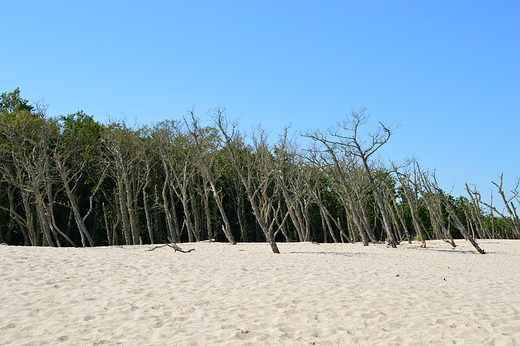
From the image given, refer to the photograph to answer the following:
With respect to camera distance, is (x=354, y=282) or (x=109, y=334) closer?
(x=109, y=334)

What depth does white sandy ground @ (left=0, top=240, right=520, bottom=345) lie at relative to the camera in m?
4.64

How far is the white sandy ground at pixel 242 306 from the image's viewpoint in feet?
15.2

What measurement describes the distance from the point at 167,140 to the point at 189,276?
1943cm

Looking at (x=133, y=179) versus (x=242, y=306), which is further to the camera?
(x=133, y=179)

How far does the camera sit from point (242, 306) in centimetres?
596

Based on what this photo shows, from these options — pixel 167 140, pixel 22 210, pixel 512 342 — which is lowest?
pixel 512 342

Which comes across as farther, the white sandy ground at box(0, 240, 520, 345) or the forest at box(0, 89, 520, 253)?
the forest at box(0, 89, 520, 253)

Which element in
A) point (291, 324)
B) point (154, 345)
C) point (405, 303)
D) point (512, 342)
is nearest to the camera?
point (154, 345)

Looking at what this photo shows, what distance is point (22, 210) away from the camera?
88.4 ft

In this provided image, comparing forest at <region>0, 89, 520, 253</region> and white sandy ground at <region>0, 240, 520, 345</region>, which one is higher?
forest at <region>0, 89, 520, 253</region>

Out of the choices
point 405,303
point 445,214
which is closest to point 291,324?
point 405,303

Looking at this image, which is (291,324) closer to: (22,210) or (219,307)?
(219,307)

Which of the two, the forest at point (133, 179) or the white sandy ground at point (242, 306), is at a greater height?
the forest at point (133, 179)

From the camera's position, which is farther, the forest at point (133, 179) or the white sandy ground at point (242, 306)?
the forest at point (133, 179)
